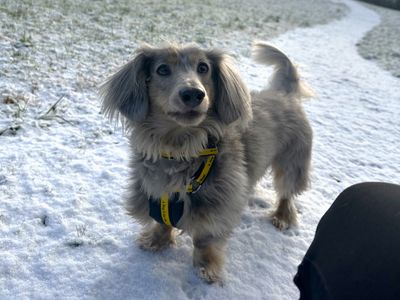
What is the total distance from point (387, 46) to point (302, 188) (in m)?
12.2

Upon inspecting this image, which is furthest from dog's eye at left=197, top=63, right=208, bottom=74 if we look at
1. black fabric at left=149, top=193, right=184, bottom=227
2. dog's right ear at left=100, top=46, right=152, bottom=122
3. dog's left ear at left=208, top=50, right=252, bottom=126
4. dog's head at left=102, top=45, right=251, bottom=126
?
black fabric at left=149, top=193, right=184, bottom=227

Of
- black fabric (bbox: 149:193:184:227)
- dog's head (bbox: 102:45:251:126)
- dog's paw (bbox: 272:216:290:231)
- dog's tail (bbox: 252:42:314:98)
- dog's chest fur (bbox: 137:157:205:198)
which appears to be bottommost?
dog's paw (bbox: 272:216:290:231)

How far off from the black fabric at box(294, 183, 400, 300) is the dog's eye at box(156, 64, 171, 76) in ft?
4.93

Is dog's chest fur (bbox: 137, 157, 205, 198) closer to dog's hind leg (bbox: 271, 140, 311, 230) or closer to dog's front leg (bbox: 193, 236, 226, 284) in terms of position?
dog's front leg (bbox: 193, 236, 226, 284)

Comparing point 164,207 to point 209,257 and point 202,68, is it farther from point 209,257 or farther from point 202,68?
point 202,68

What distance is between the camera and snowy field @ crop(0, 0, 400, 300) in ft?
9.17

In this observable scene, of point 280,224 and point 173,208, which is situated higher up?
point 173,208

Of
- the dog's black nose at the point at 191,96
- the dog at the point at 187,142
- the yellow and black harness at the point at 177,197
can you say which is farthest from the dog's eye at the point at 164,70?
the yellow and black harness at the point at 177,197

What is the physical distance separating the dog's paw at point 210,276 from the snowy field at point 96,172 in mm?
49

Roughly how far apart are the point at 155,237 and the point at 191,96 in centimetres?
126

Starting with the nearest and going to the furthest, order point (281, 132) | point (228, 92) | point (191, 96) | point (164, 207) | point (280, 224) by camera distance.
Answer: point (191, 96) → point (164, 207) → point (228, 92) → point (281, 132) → point (280, 224)

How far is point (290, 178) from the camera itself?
3602mm

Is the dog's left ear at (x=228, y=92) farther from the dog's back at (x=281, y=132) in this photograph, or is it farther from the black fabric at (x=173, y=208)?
the black fabric at (x=173, y=208)

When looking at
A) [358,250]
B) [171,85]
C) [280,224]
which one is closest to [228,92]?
[171,85]
